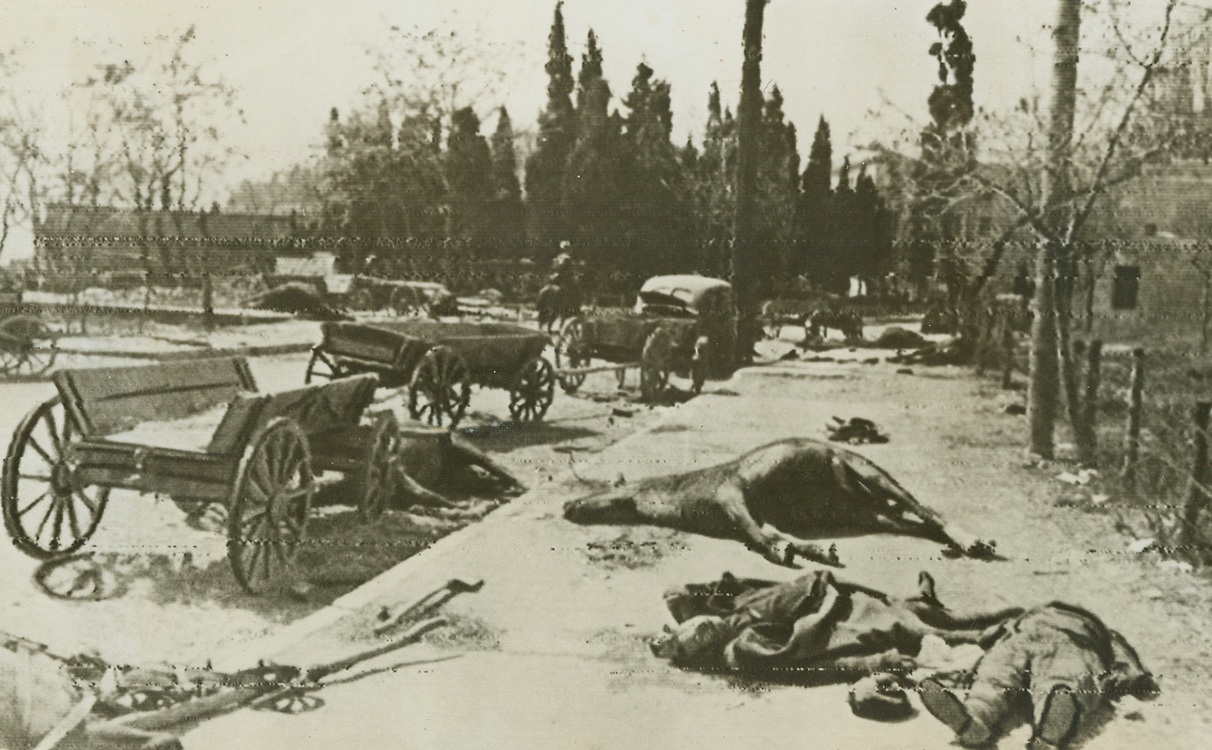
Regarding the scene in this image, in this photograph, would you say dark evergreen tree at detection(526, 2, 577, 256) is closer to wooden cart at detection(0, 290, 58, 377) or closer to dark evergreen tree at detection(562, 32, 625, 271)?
dark evergreen tree at detection(562, 32, 625, 271)

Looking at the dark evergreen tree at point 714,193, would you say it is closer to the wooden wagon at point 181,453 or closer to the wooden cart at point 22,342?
the wooden wagon at point 181,453

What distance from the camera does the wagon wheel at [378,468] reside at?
579cm

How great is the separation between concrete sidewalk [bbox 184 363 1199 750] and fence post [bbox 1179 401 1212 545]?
2.78ft

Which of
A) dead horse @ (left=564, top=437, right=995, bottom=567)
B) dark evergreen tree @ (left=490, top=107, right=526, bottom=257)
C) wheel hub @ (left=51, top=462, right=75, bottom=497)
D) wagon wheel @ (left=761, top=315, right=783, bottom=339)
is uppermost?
dark evergreen tree @ (left=490, top=107, right=526, bottom=257)

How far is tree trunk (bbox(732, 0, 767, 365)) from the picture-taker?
19.9ft

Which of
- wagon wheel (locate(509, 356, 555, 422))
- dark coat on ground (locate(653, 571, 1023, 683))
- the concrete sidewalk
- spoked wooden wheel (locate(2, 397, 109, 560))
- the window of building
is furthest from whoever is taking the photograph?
wagon wheel (locate(509, 356, 555, 422))

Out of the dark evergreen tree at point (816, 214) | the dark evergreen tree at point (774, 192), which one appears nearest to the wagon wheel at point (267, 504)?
the dark evergreen tree at point (774, 192)

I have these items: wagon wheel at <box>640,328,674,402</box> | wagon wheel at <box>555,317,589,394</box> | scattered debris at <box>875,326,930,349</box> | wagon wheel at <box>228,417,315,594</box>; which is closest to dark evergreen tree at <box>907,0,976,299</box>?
scattered debris at <box>875,326,930,349</box>

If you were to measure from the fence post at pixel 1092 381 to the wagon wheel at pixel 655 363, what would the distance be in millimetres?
4573

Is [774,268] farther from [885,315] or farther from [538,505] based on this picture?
[538,505]

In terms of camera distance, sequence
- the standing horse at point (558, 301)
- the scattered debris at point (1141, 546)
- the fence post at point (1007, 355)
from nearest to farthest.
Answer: the scattered debris at point (1141, 546) → the fence post at point (1007, 355) → the standing horse at point (558, 301)

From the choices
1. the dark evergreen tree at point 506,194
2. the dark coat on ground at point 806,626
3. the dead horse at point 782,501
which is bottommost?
the dark coat on ground at point 806,626

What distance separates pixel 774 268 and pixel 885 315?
1.74m

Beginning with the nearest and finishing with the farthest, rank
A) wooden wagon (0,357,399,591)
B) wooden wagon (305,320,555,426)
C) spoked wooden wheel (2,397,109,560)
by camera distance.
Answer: wooden wagon (0,357,399,591), spoked wooden wheel (2,397,109,560), wooden wagon (305,320,555,426)
